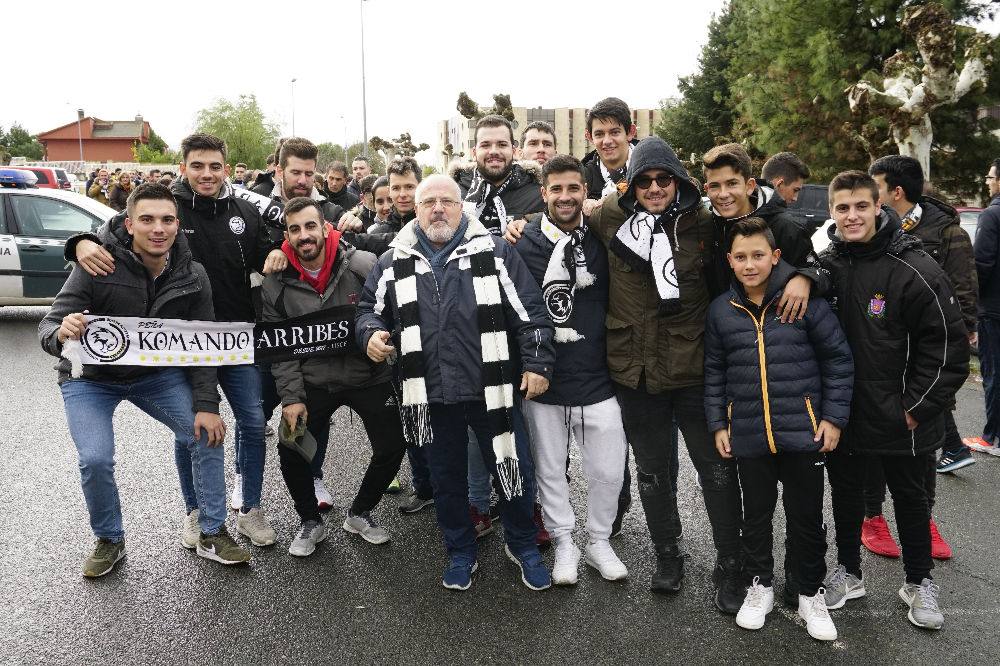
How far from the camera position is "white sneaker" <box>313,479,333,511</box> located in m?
4.86

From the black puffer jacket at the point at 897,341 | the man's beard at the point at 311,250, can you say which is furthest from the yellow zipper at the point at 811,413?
the man's beard at the point at 311,250

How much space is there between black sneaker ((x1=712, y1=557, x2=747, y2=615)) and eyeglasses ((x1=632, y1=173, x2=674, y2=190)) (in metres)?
1.87

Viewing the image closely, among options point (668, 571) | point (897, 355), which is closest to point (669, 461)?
point (668, 571)

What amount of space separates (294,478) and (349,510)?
0.51 metres

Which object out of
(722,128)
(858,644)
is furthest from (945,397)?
(722,128)

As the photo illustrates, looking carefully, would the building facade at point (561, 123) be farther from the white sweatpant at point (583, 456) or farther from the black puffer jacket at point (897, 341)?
the black puffer jacket at point (897, 341)

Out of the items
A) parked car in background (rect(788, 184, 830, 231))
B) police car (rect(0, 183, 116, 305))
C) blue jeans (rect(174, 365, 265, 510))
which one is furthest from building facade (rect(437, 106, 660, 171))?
blue jeans (rect(174, 365, 265, 510))

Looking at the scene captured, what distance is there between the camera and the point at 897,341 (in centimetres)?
337

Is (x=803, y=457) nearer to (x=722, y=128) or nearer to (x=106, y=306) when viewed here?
(x=106, y=306)

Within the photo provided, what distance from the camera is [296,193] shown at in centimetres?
526

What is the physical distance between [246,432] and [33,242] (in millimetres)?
8251

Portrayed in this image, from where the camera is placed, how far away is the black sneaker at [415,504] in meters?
4.86

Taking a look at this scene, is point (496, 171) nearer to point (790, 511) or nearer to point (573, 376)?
point (573, 376)

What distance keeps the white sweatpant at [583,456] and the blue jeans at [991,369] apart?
135 inches
